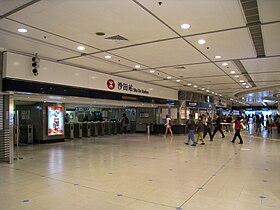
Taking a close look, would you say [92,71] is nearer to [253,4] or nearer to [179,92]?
[253,4]

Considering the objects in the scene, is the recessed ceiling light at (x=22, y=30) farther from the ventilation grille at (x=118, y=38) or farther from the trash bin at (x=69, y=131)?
the trash bin at (x=69, y=131)

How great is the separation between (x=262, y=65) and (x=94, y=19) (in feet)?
21.4

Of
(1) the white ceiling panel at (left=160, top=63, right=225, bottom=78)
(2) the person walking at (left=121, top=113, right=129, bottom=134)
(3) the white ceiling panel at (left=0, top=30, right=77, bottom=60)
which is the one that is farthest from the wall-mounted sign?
(2) the person walking at (left=121, top=113, right=129, bottom=134)

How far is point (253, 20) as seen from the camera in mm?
4574

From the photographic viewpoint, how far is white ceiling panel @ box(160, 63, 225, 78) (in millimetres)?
8781

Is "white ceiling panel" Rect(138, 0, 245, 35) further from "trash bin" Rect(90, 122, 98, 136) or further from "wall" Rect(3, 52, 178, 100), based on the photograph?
"trash bin" Rect(90, 122, 98, 136)

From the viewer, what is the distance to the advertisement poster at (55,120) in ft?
40.2

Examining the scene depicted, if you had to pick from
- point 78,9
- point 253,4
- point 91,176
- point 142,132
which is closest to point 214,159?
point 91,176

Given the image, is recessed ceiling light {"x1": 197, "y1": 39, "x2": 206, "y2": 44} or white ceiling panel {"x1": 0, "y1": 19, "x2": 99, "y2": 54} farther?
recessed ceiling light {"x1": 197, "y1": 39, "x2": 206, "y2": 44}

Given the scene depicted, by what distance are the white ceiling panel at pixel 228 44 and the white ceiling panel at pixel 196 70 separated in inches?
48.2

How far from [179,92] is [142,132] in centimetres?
424

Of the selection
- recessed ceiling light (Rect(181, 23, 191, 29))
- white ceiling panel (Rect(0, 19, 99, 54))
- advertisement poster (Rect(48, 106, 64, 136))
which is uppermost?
white ceiling panel (Rect(0, 19, 99, 54))

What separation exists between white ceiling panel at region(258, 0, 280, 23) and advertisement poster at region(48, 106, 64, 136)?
1056cm

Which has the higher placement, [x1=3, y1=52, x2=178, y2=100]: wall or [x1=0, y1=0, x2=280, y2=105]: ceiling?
[x1=0, y1=0, x2=280, y2=105]: ceiling
